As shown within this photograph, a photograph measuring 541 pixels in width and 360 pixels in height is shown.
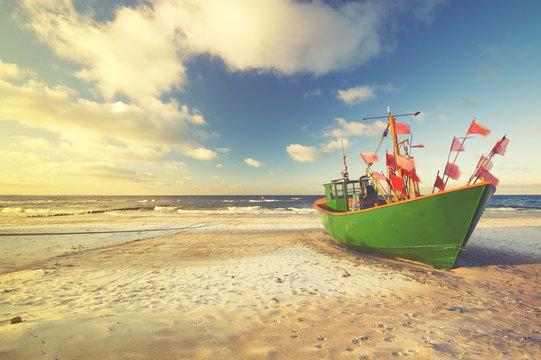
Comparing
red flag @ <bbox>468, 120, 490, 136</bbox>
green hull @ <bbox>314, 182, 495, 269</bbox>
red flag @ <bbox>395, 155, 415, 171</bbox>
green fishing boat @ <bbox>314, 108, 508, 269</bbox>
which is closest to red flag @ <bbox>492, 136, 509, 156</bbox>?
green fishing boat @ <bbox>314, 108, 508, 269</bbox>

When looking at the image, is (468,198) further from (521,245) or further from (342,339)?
(521,245)

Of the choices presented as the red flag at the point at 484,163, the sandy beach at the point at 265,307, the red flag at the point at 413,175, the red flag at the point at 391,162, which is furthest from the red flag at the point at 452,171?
the sandy beach at the point at 265,307

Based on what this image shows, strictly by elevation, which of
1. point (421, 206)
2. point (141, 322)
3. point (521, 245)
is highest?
point (421, 206)

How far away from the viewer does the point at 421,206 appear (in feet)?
22.5

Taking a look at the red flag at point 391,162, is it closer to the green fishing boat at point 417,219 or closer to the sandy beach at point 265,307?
the green fishing boat at point 417,219

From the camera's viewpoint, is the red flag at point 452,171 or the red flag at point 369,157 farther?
the red flag at point 369,157

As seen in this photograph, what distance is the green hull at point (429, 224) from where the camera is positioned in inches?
251

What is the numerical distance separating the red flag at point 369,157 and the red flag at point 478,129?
3241 millimetres

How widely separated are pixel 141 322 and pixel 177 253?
6.44 m

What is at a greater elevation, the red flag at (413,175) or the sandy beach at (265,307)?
the red flag at (413,175)

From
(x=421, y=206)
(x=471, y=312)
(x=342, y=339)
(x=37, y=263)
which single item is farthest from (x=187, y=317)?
(x=37, y=263)

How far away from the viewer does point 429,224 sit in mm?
6902

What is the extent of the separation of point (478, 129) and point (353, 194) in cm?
581

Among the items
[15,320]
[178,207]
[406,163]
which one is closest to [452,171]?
[406,163]
